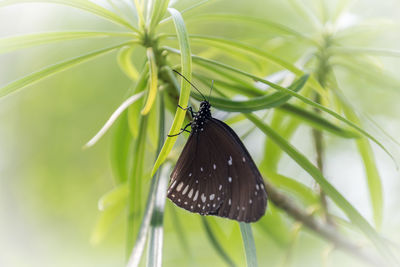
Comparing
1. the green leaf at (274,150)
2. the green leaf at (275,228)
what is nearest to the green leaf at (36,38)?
the green leaf at (274,150)

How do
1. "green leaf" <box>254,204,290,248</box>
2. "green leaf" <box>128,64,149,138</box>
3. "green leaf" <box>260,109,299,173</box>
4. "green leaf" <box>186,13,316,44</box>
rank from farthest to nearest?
1. "green leaf" <box>254,204,290,248</box>
2. "green leaf" <box>260,109,299,173</box>
3. "green leaf" <box>186,13,316,44</box>
4. "green leaf" <box>128,64,149,138</box>

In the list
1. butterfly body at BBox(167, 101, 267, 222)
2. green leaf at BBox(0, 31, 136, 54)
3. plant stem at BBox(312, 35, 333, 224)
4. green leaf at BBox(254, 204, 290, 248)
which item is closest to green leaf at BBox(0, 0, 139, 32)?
green leaf at BBox(0, 31, 136, 54)

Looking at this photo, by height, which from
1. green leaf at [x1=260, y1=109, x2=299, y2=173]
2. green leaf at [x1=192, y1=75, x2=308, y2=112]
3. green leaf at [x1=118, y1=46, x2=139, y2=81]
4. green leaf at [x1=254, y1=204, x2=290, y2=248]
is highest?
green leaf at [x1=118, y1=46, x2=139, y2=81]

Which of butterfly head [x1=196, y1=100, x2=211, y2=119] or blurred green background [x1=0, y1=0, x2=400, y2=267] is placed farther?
blurred green background [x1=0, y1=0, x2=400, y2=267]

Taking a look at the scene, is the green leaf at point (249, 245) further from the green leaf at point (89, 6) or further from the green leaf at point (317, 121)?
the green leaf at point (89, 6)

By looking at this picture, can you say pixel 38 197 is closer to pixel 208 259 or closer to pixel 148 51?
pixel 208 259

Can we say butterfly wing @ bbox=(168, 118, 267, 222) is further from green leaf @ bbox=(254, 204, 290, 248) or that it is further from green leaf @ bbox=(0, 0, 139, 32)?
green leaf @ bbox=(254, 204, 290, 248)

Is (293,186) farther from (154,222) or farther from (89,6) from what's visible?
(89,6)

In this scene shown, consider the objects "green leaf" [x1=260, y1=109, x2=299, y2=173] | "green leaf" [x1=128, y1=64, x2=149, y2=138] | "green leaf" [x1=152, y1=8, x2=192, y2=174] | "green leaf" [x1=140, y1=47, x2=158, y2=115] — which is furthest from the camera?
"green leaf" [x1=260, y1=109, x2=299, y2=173]
